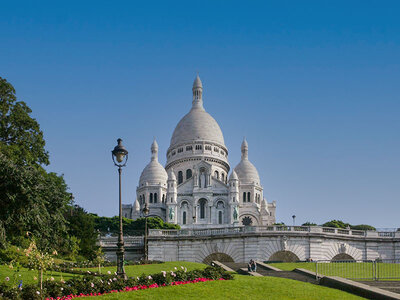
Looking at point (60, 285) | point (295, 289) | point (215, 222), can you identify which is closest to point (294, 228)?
point (295, 289)

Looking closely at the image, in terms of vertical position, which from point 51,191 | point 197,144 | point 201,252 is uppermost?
point 197,144

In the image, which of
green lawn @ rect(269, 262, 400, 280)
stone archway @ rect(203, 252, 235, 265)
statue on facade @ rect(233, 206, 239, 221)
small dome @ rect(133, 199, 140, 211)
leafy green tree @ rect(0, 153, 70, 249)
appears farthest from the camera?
small dome @ rect(133, 199, 140, 211)

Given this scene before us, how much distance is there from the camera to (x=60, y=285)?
1838 centimetres

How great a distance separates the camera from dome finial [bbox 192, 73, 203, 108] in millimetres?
141000

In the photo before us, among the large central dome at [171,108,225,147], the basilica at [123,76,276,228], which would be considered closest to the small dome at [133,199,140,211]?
the basilica at [123,76,276,228]

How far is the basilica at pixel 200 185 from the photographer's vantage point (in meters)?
114

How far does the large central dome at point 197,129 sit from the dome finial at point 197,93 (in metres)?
2.04

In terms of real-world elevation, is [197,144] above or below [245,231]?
above

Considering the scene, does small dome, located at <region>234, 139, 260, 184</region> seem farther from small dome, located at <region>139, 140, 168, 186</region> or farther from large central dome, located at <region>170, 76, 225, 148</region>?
small dome, located at <region>139, 140, 168, 186</region>

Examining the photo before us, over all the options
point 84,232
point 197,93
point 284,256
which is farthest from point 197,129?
point 84,232

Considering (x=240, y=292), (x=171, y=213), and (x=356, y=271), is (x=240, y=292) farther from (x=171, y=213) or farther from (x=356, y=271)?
(x=171, y=213)

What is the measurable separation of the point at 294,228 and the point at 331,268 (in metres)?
19.7

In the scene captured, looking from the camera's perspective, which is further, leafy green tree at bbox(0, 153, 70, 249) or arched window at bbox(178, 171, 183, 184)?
arched window at bbox(178, 171, 183, 184)

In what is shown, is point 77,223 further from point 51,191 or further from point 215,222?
point 215,222
